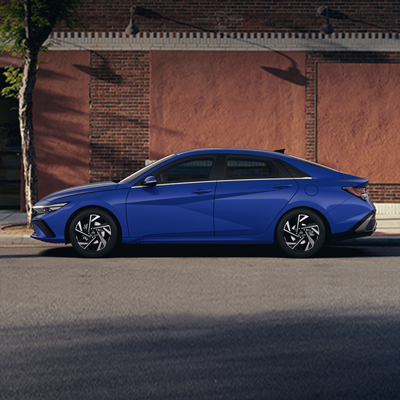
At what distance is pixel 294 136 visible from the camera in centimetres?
1511

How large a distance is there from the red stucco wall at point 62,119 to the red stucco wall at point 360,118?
19.2 feet

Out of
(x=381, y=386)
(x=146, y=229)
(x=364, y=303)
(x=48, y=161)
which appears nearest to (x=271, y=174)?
(x=146, y=229)

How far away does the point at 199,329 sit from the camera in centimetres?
508

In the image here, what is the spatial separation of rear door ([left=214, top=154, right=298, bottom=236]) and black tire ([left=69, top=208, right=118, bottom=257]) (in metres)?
1.50

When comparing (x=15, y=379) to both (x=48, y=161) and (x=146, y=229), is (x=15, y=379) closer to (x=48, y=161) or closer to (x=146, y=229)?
(x=146, y=229)

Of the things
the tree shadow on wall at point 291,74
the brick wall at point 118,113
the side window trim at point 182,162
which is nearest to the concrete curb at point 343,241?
the side window trim at point 182,162

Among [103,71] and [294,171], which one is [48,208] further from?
[103,71]

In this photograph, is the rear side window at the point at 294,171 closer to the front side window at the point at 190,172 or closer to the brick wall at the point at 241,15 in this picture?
the front side window at the point at 190,172

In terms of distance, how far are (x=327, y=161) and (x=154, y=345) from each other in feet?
36.8

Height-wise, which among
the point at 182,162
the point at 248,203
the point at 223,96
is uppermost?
the point at 223,96

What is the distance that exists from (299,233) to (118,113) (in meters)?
7.71

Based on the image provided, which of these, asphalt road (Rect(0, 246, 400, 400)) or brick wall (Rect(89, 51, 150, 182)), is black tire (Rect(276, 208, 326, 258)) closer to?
asphalt road (Rect(0, 246, 400, 400))

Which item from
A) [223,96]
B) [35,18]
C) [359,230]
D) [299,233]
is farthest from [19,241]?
[223,96]

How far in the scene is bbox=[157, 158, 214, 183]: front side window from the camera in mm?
8758
